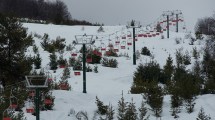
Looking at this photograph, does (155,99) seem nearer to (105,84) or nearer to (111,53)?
(105,84)

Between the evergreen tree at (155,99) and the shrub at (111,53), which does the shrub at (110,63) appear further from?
the evergreen tree at (155,99)

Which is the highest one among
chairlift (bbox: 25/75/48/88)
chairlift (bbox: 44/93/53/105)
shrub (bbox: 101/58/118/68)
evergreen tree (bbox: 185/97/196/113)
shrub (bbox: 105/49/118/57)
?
shrub (bbox: 105/49/118/57)

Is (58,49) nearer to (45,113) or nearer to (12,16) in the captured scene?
(12,16)

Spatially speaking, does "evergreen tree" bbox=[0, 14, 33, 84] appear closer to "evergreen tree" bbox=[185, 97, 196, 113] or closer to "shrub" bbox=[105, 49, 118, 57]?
"evergreen tree" bbox=[185, 97, 196, 113]

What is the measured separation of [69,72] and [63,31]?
1630 cm

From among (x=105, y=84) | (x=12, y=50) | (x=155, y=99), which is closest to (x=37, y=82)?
(x=155, y=99)

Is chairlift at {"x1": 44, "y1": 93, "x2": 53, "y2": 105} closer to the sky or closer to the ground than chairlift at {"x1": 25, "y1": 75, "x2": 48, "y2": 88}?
closer to the ground

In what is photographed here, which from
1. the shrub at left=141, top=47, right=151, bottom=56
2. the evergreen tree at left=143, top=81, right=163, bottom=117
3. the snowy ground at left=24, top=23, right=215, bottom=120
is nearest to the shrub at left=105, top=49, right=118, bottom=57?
the snowy ground at left=24, top=23, right=215, bottom=120

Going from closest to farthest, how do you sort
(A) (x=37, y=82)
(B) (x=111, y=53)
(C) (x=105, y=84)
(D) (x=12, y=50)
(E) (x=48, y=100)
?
(A) (x=37, y=82) → (E) (x=48, y=100) → (D) (x=12, y=50) → (C) (x=105, y=84) → (B) (x=111, y=53)

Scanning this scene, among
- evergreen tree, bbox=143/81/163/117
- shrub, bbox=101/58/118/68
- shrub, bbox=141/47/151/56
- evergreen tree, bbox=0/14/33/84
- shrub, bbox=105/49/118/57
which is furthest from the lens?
shrub, bbox=141/47/151/56

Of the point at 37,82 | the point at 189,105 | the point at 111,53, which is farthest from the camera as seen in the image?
the point at 111,53

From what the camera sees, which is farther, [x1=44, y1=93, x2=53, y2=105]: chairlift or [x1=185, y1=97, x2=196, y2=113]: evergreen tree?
[x1=185, y1=97, x2=196, y2=113]: evergreen tree

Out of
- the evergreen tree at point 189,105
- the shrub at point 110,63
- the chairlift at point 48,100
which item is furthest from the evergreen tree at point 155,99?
the shrub at point 110,63

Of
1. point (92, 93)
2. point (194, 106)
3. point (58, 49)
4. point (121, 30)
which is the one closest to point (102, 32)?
point (121, 30)
